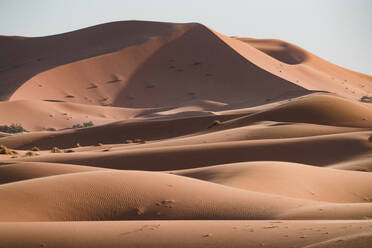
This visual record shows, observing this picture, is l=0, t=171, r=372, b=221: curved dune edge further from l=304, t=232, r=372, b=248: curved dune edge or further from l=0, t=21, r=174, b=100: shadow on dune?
l=0, t=21, r=174, b=100: shadow on dune

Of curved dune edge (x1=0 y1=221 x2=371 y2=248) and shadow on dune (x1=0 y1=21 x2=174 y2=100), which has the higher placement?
shadow on dune (x1=0 y1=21 x2=174 y2=100)

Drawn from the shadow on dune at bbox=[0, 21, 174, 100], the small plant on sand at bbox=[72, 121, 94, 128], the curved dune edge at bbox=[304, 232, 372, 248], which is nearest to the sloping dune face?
the curved dune edge at bbox=[304, 232, 372, 248]

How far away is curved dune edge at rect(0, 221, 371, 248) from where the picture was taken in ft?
24.2

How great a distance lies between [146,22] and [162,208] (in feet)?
260

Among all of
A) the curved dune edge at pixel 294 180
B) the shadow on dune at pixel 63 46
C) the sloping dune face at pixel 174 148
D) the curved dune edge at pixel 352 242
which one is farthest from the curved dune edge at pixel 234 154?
the shadow on dune at pixel 63 46

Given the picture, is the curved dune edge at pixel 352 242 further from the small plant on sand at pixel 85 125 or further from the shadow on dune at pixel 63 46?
the shadow on dune at pixel 63 46

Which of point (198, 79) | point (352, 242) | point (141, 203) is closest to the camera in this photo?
point (352, 242)

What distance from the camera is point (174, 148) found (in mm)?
23578

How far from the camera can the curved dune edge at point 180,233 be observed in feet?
24.2

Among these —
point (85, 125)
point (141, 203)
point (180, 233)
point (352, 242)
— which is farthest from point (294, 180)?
point (85, 125)

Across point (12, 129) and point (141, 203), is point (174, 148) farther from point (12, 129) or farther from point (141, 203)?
point (12, 129)

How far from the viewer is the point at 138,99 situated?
6612 centimetres

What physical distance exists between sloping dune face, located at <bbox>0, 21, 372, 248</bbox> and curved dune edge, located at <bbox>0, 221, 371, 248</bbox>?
0.03 metres

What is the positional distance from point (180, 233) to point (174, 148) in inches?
608
